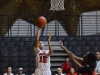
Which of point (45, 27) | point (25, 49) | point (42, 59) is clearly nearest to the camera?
point (42, 59)

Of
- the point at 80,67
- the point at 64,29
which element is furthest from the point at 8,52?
the point at 80,67

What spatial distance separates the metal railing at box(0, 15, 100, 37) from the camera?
19891 millimetres

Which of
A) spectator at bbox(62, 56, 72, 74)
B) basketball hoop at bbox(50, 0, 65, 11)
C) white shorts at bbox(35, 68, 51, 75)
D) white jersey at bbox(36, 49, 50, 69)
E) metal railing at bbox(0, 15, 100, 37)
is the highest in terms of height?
basketball hoop at bbox(50, 0, 65, 11)

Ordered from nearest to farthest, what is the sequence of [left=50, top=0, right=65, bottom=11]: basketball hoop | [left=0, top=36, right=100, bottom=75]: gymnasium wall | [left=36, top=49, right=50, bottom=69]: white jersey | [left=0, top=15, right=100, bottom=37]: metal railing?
[left=36, top=49, right=50, bottom=69]: white jersey < [left=0, top=36, right=100, bottom=75]: gymnasium wall < [left=50, top=0, right=65, bottom=11]: basketball hoop < [left=0, top=15, right=100, bottom=37]: metal railing

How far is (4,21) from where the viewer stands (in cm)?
1989

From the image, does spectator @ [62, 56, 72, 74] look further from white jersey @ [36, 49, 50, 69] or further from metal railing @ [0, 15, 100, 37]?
white jersey @ [36, 49, 50, 69]

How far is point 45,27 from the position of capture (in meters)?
20.3

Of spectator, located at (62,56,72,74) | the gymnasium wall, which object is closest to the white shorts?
spectator, located at (62,56,72,74)

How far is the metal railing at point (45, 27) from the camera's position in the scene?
783 inches

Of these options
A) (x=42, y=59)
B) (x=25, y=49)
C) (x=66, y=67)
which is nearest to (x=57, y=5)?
(x=25, y=49)

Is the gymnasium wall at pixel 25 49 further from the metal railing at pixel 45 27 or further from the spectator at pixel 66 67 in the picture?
the spectator at pixel 66 67

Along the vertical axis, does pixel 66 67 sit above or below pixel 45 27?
Result: below

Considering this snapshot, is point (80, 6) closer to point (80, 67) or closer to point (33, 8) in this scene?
point (33, 8)

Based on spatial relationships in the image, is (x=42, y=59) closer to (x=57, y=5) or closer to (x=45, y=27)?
(x=57, y=5)
